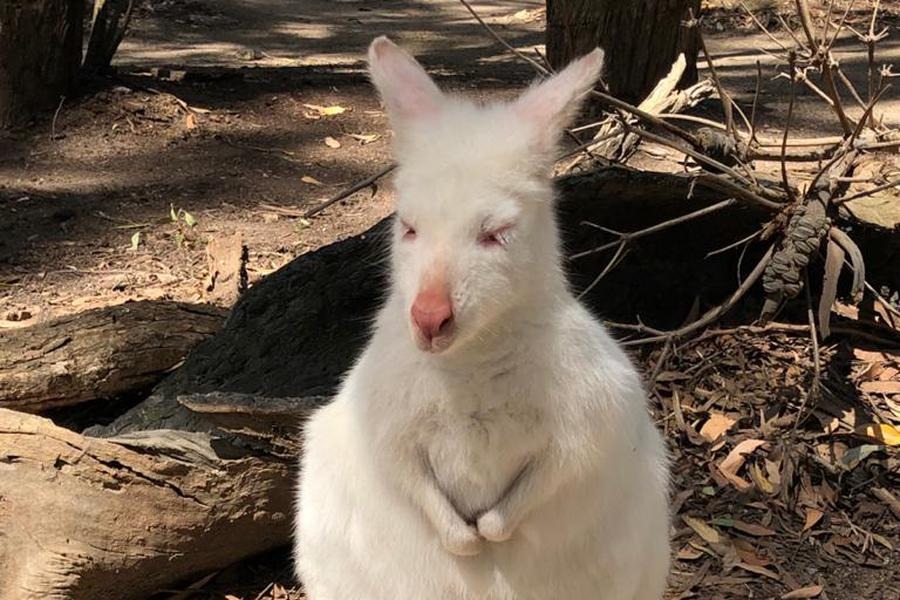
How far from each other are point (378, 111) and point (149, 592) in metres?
3.99

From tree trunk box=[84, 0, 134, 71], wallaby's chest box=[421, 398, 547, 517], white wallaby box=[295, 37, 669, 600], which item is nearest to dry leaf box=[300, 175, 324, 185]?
tree trunk box=[84, 0, 134, 71]

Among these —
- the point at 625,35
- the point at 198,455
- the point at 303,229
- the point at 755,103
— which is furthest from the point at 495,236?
the point at 625,35

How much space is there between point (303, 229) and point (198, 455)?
6.70 feet

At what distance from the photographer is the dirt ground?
9.48 feet

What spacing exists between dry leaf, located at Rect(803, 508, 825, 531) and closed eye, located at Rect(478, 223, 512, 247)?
1.69 metres

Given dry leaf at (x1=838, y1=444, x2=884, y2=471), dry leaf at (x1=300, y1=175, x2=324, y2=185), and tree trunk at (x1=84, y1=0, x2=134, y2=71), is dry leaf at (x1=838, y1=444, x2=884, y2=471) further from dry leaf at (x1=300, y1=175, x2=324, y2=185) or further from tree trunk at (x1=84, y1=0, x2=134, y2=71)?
tree trunk at (x1=84, y1=0, x2=134, y2=71)

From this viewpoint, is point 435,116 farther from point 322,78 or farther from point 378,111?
point 322,78

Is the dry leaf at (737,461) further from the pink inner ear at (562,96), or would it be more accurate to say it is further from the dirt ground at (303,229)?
the pink inner ear at (562,96)

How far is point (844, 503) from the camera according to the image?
301 centimetres

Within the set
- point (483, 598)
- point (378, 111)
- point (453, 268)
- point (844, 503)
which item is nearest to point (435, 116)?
point (453, 268)

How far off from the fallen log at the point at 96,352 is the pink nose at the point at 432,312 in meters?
1.72

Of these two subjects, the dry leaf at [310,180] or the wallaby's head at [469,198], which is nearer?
the wallaby's head at [469,198]

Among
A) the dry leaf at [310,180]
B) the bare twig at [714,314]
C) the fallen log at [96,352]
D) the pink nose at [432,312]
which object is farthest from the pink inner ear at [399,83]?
the dry leaf at [310,180]

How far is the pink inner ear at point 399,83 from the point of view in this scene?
1.96 m
